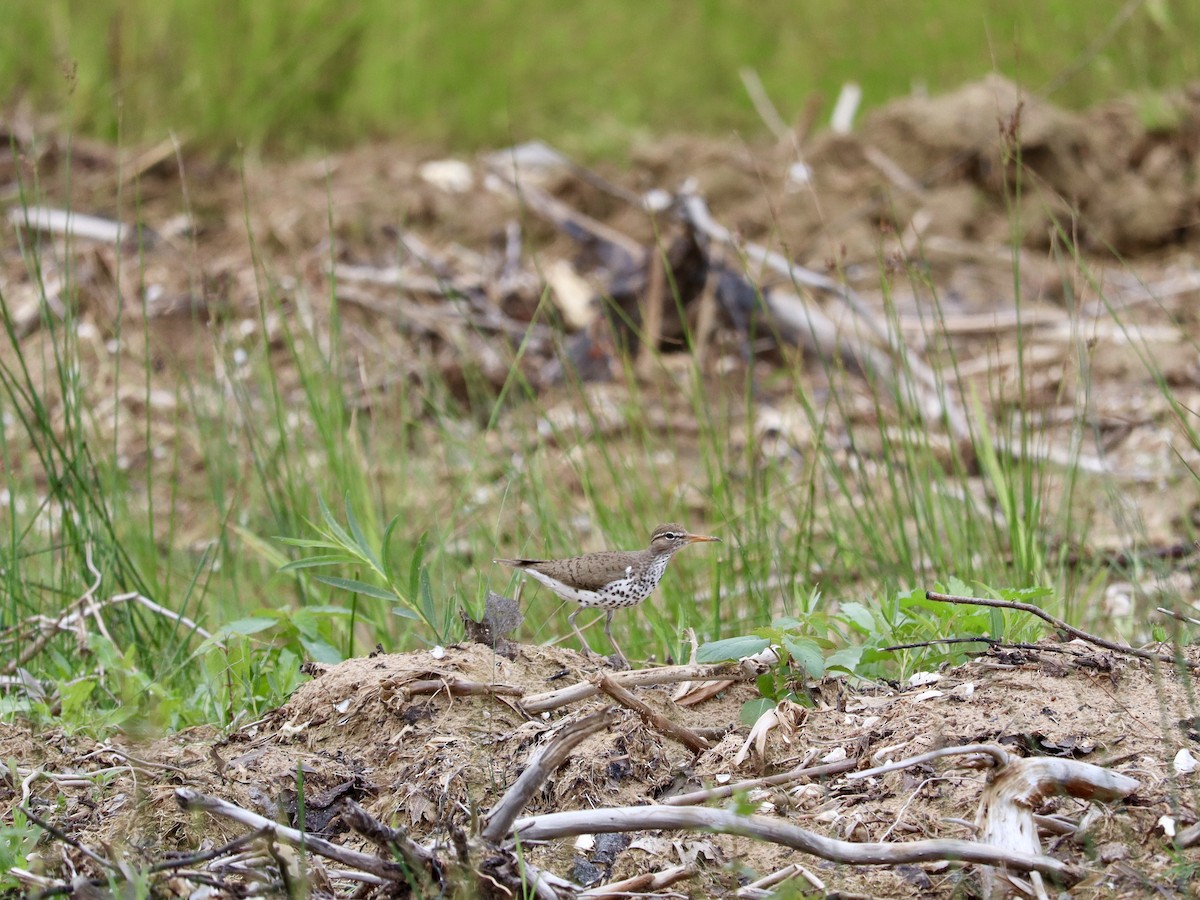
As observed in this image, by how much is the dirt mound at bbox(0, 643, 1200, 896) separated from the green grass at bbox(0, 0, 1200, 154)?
634cm

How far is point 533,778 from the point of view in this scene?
2.06 m

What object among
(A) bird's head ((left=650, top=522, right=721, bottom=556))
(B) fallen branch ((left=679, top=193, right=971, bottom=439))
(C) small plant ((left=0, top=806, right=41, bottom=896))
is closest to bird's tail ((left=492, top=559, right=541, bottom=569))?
(A) bird's head ((left=650, top=522, right=721, bottom=556))

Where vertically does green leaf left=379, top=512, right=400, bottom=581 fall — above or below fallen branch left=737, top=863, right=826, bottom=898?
above

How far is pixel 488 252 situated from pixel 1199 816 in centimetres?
622

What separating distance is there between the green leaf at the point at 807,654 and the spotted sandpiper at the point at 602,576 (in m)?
0.81

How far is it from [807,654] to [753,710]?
6.3 inches

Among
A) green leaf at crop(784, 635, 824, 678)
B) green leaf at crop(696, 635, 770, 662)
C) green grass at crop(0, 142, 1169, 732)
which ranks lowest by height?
green grass at crop(0, 142, 1169, 732)

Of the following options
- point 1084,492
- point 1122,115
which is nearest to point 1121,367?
point 1084,492

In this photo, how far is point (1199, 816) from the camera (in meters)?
2.09

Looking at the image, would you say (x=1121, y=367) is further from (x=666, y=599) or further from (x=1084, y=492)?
(x=666, y=599)

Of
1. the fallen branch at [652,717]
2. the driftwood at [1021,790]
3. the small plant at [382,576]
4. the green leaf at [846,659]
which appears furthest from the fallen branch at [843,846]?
the small plant at [382,576]

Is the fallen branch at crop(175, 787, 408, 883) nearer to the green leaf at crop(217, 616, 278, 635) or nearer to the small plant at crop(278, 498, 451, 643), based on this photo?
the small plant at crop(278, 498, 451, 643)

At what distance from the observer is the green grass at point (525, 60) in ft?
29.2

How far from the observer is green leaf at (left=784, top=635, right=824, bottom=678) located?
2568mm
